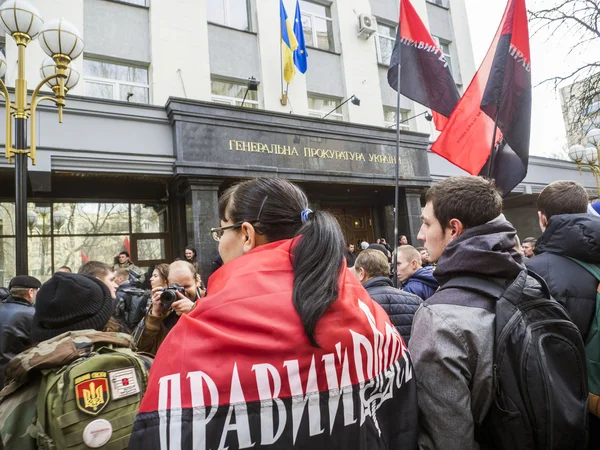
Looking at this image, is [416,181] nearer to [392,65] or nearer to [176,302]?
[392,65]

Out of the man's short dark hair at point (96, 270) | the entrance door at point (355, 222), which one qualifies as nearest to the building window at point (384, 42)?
the entrance door at point (355, 222)

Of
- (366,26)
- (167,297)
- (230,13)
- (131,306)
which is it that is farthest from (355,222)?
(167,297)

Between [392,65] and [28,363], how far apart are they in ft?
15.1

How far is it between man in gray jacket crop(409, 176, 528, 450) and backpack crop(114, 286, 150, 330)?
2.91 meters

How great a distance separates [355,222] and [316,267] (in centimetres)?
1186

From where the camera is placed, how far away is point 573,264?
2.12 m

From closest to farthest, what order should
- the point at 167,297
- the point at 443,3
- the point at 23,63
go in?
the point at 167,297 → the point at 23,63 → the point at 443,3

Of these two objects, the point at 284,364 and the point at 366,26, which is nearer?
the point at 284,364

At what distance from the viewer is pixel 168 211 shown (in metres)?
10.2

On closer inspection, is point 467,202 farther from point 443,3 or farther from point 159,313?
point 443,3

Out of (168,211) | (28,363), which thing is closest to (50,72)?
(168,211)

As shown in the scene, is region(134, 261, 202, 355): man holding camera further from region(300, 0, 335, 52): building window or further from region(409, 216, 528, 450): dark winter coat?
region(300, 0, 335, 52): building window

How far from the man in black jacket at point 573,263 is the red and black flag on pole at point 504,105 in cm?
132

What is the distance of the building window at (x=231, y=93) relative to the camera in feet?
36.8
